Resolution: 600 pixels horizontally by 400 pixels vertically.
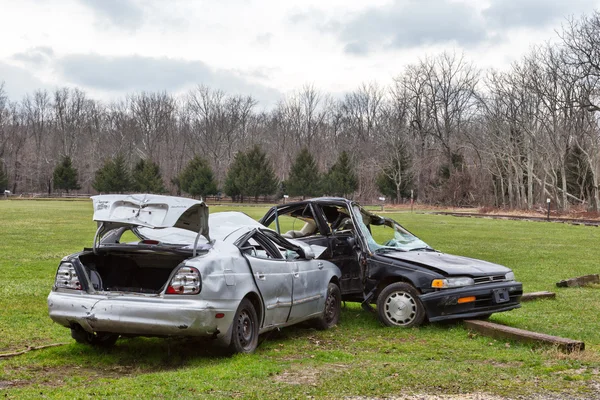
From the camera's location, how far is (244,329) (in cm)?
704

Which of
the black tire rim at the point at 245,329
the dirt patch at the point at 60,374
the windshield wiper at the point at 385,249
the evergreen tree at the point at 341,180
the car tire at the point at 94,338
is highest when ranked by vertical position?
the evergreen tree at the point at 341,180

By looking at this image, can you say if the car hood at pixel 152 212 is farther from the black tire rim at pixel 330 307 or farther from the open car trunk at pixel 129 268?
the black tire rim at pixel 330 307

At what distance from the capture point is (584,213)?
47531 millimetres

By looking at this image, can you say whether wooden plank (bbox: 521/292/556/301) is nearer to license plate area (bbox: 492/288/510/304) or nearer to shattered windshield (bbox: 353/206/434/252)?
shattered windshield (bbox: 353/206/434/252)

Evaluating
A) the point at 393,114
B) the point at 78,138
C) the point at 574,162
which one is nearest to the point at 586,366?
the point at 574,162

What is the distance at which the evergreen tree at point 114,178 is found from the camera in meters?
92.1

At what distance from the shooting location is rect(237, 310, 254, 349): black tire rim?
697cm

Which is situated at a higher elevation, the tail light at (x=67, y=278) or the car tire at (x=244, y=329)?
the tail light at (x=67, y=278)

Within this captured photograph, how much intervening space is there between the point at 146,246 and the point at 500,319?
5678mm

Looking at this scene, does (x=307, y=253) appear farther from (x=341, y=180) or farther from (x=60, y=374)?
(x=341, y=180)

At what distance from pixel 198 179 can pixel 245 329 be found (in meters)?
83.9

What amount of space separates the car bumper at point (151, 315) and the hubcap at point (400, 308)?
3.07 m

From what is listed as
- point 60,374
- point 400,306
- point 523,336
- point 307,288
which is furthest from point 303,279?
point 60,374

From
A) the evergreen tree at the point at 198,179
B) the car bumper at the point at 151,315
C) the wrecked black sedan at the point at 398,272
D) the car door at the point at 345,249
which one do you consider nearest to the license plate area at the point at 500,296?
the wrecked black sedan at the point at 398,272
